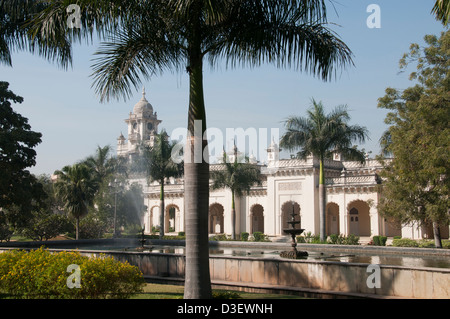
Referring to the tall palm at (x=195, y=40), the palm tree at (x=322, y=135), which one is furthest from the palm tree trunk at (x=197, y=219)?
the palm tree at (x=322, y=135)

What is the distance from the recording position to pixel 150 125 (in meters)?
82.4

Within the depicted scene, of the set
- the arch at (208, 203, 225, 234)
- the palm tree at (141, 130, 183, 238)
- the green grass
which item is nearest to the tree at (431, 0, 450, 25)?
the green grass

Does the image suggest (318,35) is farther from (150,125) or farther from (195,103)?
(150,125)

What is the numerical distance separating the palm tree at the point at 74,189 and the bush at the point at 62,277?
22.7m

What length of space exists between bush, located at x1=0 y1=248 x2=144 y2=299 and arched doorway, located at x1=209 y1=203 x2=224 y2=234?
39.6 m

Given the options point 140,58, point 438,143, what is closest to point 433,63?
point 438,143

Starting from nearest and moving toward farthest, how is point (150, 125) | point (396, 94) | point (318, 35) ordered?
point (318, 35)
point (396, 94)
point (150, 125)

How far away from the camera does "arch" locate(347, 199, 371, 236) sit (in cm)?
3925

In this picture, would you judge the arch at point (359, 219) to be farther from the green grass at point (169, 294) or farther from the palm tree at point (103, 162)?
the green grass at point (169, 294)

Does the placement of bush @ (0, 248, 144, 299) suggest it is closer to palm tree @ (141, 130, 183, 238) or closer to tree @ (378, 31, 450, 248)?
tree @ (378, 31, 450, 248)

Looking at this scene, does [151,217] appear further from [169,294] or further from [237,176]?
[169,294]

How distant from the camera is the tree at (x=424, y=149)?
20953 millimetres

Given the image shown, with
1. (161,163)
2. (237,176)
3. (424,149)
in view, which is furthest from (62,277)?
(161,163)
